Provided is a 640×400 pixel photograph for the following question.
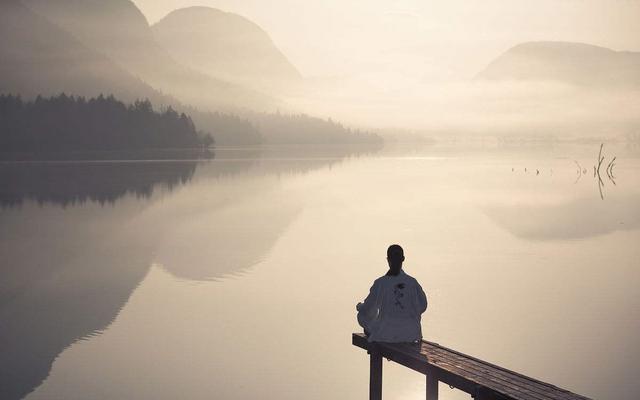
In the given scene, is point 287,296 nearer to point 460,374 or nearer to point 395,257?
point 395,257

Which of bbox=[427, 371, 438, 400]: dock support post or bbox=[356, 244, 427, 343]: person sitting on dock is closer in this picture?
bbox=[356, 244, 427, 343]: person sitting on dock

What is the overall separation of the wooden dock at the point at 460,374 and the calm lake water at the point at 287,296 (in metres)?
3.11

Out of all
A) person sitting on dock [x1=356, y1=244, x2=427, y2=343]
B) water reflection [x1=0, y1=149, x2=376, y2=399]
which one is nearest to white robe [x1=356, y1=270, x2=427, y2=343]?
person sitting on dock [x1=356, y1=244, x2=427, y2=343]

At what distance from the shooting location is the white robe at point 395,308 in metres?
13.2

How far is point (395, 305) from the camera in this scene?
1327 centimetres

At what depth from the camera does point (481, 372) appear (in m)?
12.0

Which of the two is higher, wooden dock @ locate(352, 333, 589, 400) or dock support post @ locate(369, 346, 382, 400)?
wooden dock @ locate(352, 333, 589, 400)

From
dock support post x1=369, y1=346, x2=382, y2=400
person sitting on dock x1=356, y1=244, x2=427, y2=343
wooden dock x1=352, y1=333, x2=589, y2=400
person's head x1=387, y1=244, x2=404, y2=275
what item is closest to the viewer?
wooden dock x1=352, y1=333, x2=589, y2=400

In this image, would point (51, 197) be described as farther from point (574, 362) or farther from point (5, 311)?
point (574, 362)

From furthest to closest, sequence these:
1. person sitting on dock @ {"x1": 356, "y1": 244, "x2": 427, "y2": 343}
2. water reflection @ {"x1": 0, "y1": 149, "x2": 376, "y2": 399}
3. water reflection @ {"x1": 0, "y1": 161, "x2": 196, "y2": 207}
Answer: water reflection @ {"x1": 0, "y1": 161, "x2": 196, "y2": 207} < water reflection @ {"x1": 0, "y1": 149, "x2": 376, "y2": 399} < person sitting on dock @ {"x1": 356, "y1": 244, "x2": 427, "y2": 343}

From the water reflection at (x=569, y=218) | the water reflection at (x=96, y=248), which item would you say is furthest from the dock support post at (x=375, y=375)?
the water reflection at (x=569, y=218)

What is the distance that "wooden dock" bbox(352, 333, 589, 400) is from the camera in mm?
11148

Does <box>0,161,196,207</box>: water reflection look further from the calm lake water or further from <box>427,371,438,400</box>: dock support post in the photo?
<box>427,371,438,400</box>: dock support post

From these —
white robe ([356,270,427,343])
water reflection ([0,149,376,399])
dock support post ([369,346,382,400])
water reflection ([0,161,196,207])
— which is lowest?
water reflection ([0,161,196,207])
